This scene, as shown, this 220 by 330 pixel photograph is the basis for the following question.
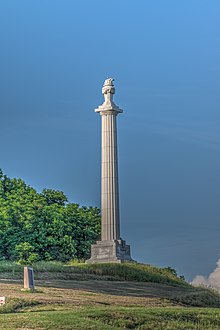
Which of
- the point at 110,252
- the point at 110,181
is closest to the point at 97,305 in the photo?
the point at 110,252

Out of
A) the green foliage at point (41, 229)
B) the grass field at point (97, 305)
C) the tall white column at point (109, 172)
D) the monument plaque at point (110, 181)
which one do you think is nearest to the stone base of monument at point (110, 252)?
the monument plaque at point (110, 181)

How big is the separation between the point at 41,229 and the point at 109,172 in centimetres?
641

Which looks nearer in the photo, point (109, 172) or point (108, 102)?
point (109, 172)

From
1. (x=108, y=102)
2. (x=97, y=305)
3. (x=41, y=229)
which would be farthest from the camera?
(x=41, y=229)

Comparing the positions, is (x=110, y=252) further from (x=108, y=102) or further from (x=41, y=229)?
(x=108, y=102)

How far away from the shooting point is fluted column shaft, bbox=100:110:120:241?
4756cm

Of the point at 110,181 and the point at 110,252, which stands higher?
the point at 110,181

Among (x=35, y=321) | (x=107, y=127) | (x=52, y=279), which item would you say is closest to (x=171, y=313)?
(x=35, y=321)

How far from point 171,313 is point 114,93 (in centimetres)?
2820

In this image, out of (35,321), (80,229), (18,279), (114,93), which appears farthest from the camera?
(80,229)

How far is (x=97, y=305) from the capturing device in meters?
25.1

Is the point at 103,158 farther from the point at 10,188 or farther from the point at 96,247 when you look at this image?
the point at 10,188

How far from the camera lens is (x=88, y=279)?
36.2 metres

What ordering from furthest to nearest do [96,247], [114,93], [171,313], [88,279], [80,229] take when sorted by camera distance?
[80,229] < [114,93] < [96,247] < [88,279] < [171,313]
